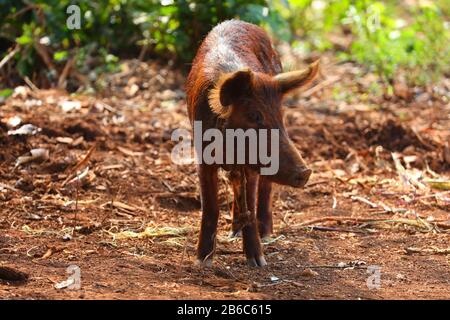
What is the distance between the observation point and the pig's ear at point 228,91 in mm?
5316

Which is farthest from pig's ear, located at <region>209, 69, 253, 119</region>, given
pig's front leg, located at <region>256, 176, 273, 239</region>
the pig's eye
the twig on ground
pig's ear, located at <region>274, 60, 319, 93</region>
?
the twig on ground

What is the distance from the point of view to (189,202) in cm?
750

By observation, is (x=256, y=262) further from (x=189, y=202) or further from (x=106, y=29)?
(x=106, y=29)

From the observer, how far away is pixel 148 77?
10758 millimetres

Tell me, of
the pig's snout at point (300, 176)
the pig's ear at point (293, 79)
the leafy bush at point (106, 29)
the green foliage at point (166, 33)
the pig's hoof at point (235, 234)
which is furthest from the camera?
the green foliage at point (166, 33)

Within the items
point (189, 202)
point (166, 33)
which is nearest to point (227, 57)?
point (189, 202)

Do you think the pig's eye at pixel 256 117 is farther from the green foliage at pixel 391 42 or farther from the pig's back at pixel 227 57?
the green foliage at pixel 391 42

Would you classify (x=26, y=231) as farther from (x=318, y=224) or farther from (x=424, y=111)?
(x=424, y=111)

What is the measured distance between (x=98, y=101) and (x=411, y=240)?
422 cm

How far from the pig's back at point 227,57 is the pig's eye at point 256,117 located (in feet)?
1.21

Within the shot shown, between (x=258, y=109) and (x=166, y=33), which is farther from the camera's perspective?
(x=166, y=33)

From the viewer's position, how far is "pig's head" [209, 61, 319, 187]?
532 centimetres

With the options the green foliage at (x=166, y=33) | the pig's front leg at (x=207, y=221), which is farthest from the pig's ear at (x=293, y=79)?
the green foliage at (x=166, y=33)

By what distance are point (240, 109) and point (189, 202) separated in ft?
7.25
